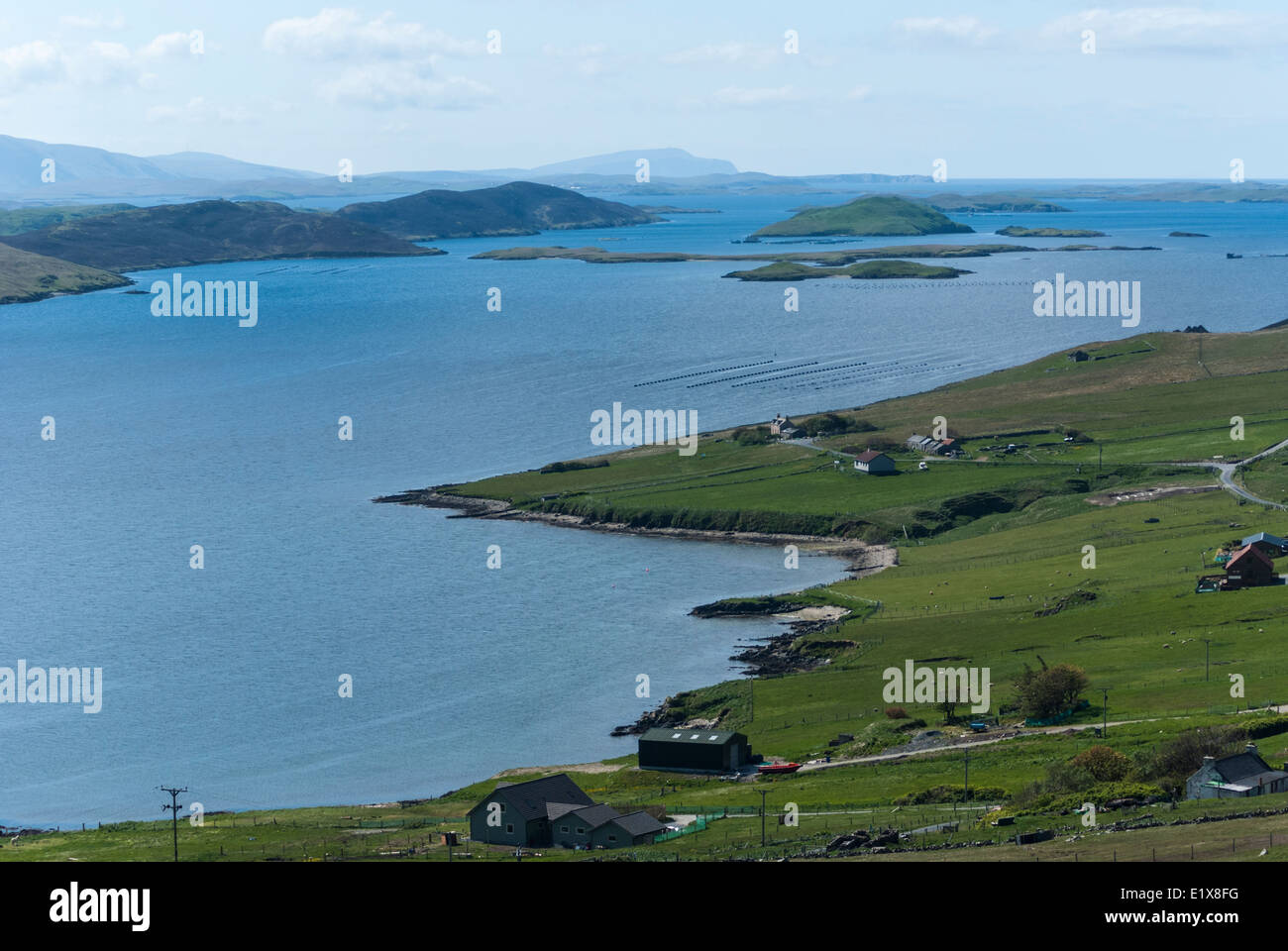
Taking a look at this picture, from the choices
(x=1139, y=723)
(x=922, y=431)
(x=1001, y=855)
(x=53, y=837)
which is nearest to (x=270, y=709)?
(x=53, y=837)

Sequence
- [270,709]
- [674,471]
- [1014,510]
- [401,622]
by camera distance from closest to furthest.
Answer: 1. [270,709]
2. [401,622]
3. [1014,510]
4. [674,471]

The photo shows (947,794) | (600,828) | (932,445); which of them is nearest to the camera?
(600,828)

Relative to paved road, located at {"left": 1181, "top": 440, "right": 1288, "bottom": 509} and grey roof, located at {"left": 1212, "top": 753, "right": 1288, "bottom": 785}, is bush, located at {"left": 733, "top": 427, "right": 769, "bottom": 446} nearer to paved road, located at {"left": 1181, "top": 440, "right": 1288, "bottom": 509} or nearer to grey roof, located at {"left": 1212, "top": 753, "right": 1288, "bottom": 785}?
paved road, located at {"left": 1181, "top": 440, "right": 1288, "bottom": 509}

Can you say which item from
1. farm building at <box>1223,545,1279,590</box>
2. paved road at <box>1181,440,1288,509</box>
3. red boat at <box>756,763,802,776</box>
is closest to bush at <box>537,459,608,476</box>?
paved road at <box>1181,440,1288,509</box>

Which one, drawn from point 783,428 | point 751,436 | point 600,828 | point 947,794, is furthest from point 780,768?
point 783,428

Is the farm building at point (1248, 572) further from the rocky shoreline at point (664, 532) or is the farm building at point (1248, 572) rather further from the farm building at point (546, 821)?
the farm building at point (546, 821)

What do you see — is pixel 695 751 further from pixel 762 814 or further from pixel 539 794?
pixel 762 814

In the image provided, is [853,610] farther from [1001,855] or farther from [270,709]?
[1001,855]
